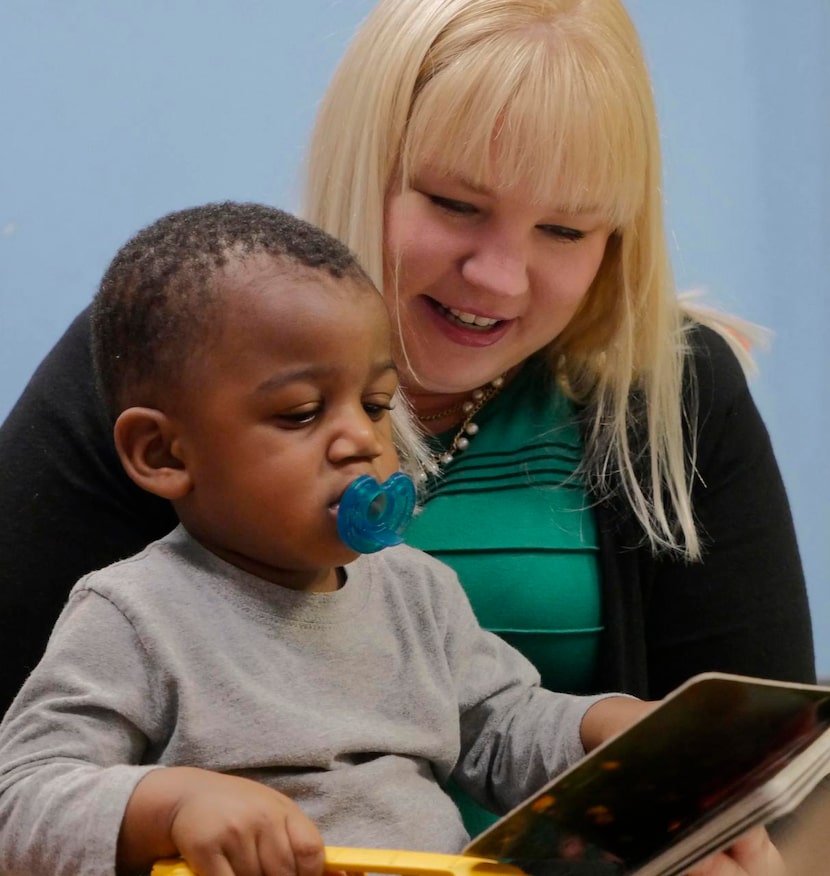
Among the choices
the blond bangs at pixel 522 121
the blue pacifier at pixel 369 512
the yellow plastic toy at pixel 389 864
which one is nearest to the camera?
the yellow plastic toy at pixel 389 864

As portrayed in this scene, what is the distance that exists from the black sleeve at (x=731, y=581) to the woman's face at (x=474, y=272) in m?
0.23

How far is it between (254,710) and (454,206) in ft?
1.73

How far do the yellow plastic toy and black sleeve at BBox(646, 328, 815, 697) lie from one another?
24.0 inches

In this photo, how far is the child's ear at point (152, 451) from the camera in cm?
88

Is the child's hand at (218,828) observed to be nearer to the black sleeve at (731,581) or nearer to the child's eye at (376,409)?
the child's eye at (376,409)

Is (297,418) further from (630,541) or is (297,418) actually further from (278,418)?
(630,541)

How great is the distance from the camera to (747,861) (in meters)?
0.88

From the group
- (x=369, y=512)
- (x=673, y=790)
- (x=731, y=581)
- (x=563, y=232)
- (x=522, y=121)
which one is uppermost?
(x=522, y=121)

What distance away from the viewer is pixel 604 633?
1.26 m

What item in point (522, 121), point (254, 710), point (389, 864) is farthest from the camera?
point (522, 121)

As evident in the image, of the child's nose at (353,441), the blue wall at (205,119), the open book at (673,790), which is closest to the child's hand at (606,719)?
the open book at (673,790)

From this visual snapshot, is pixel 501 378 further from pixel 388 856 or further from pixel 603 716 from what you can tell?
pixel 388 856

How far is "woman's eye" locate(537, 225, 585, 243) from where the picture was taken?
3.98 feet

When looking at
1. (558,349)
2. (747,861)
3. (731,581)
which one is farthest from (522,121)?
(747,861)
